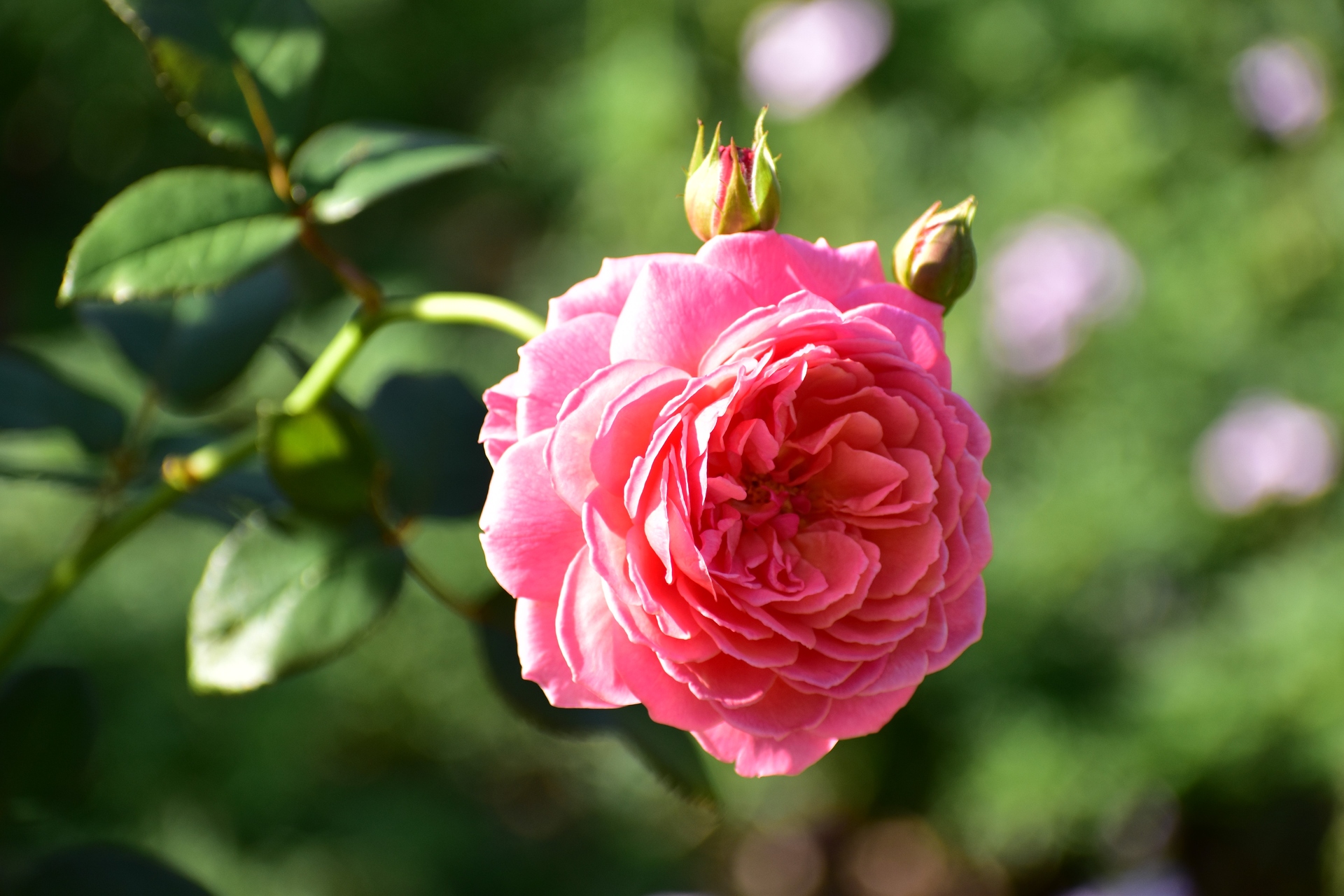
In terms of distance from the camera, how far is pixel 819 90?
67.6 inches

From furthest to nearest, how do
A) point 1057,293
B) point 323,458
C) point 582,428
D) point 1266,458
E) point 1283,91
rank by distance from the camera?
point 1283,91 → point 1057,293 → point 1266,458 → point 323,458 → point 582,428

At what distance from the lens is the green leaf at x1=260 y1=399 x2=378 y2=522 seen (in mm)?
398

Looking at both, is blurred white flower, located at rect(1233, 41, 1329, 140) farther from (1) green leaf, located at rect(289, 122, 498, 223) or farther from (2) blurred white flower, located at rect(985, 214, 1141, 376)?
(1) green leaf, located at rect(289, 122, 498, 223)

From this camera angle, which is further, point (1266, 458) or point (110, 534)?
point (1266, 458)

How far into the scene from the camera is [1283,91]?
5.46ft

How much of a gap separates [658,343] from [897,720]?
1.33 meters

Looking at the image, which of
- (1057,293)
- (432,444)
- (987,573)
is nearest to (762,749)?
(432,444)

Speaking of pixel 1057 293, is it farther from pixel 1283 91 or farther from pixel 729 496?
pixel 729 496

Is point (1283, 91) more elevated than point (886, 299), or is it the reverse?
point (886, 299)

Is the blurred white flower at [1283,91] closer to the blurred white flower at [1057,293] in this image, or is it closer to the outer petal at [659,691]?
the blurred white flower at [1057,293]

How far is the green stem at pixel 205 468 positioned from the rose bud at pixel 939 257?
135mm

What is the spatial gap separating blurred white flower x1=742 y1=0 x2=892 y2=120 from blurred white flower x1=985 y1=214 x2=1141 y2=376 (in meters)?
0.41

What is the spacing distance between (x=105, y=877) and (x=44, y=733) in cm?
8

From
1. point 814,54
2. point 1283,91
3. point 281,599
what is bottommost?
point 1283,91
